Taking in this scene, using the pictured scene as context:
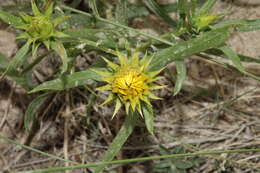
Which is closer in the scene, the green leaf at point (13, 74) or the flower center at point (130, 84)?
the flower center at point (130, 84)

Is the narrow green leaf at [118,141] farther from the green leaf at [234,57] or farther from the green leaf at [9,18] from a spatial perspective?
the green leaf at [9,18]

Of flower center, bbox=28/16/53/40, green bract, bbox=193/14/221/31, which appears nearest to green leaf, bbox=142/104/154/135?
green bract, bbox=193/14/221/31

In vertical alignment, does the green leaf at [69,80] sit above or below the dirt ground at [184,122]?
above

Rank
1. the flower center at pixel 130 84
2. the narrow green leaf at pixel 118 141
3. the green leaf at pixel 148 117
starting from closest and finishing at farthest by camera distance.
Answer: the flower center at pixel 130 84
the green leaf at pixel 148 117
the narrow green leaf at pixel 118 141

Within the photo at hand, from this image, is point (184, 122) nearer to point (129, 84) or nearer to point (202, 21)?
point (202, 21)

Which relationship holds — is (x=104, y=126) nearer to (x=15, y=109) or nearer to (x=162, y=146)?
(x=162, y=146)

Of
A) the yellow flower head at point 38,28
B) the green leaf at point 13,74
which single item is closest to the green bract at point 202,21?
the yellow flower head at point 38,28

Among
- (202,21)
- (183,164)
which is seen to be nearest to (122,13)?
(202,21)
